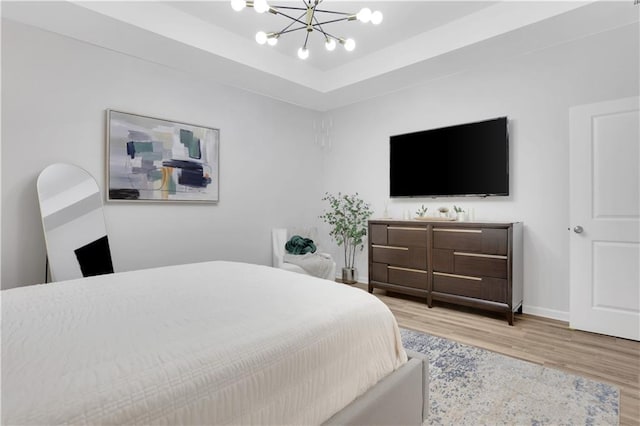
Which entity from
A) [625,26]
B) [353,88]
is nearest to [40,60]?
Answer: [353,88]

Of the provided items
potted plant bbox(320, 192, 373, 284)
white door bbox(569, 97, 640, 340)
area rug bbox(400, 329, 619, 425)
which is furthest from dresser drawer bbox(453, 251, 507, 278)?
potted plant bbox(320, 192, 373, 284)

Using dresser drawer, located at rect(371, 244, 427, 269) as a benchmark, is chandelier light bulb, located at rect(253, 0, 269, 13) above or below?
above

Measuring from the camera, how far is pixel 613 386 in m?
2.04

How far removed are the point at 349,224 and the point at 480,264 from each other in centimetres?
187

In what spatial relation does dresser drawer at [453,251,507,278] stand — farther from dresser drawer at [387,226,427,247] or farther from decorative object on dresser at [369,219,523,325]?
dresser drawer at [387,226,427,247]

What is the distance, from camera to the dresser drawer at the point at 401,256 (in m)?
3.75

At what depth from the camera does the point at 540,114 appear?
332cm

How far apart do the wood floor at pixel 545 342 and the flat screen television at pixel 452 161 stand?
1295 mm

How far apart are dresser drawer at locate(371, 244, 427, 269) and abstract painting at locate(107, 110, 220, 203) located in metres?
2.03

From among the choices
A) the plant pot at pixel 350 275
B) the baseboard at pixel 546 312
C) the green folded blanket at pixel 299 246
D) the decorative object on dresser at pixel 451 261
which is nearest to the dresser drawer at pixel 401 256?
the decorative object on dresser at pixel 451 261

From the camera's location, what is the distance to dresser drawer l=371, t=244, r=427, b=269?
375cm

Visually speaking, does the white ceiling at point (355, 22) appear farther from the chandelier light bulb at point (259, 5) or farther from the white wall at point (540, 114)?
the chandelier light bulb at point (259, 5)

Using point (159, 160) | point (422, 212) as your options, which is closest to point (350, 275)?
point (422, 212)

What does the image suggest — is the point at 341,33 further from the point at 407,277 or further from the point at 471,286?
the point at 471,286
